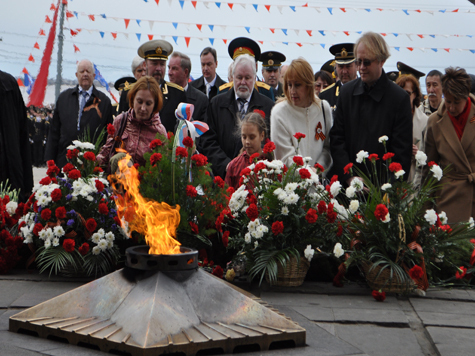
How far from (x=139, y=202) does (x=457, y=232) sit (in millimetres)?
2543

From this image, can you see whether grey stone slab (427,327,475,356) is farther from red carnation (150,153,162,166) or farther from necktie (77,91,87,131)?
necktie (77,91,87,131)

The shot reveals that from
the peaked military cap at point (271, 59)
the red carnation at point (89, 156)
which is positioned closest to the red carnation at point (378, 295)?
the red carnation at point (89, 156)

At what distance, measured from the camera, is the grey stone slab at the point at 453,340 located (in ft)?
10.7

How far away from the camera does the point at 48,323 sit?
3.27 m

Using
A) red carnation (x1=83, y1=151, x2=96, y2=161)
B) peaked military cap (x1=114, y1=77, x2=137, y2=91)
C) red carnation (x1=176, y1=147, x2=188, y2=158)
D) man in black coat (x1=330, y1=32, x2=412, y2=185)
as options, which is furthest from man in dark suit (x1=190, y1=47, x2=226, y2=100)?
red carnation (x1=176, y1=147, x2=188, y2=158)

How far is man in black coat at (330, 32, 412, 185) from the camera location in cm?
534

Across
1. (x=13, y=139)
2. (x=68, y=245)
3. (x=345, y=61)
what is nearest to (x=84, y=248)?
(x=68, y=245)

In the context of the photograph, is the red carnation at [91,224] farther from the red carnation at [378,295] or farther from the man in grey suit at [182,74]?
the man in grey suit at [182,74]

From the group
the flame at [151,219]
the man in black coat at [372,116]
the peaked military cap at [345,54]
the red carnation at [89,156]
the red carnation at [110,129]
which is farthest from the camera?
the peaked military cap at [345,54]

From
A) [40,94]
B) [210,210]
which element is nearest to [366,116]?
[210,210]

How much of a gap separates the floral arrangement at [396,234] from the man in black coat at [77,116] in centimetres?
361

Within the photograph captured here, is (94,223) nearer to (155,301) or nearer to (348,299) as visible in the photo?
(155,301)

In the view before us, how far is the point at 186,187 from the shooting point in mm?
4723

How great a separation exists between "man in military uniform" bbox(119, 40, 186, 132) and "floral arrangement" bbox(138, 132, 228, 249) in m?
1.86
